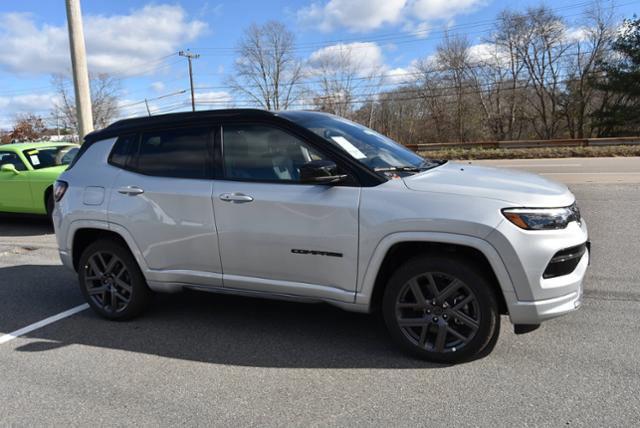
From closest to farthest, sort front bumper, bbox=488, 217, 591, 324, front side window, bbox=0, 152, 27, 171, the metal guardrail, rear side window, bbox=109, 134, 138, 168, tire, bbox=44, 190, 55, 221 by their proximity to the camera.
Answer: front bumper, bbox=488, 217, 591, 324, rear side window, bbox=109, 134, 138, 168, tire, bbox=44, 190, 55, 221, front side window, bbox=0, 152, 27, 171, the metal guardrail

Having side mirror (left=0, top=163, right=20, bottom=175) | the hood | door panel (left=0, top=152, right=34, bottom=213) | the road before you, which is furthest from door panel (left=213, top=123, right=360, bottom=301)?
the road

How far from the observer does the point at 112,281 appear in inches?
177

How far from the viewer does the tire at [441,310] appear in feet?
10.6

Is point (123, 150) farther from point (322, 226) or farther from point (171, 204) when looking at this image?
point (322, 226)

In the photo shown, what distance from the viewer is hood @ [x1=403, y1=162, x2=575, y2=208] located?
312 centimetres

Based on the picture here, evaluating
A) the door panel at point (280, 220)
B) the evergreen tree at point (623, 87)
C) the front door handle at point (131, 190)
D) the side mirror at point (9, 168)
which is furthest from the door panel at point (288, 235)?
the evergreen tree at point (623, 87)

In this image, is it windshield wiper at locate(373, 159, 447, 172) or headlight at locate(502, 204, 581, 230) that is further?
windshield wiper at locate(373, 159, 447, 172)

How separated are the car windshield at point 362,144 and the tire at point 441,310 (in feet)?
2.70

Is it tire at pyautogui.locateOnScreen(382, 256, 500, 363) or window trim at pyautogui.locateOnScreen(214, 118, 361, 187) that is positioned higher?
window trim at pyautogui.locateOnScreen(214, 118, 361, 187)

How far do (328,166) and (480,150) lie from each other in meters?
24.0

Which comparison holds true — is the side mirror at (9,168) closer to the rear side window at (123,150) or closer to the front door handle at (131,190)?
the rear side window at (123,150)

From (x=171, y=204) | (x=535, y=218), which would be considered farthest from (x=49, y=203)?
(x=535, y=218)

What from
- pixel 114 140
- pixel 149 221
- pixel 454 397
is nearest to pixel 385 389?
pixel 454 397

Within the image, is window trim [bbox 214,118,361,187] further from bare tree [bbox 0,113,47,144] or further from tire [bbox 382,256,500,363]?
bare tree [bbox 0,113,47,144]
